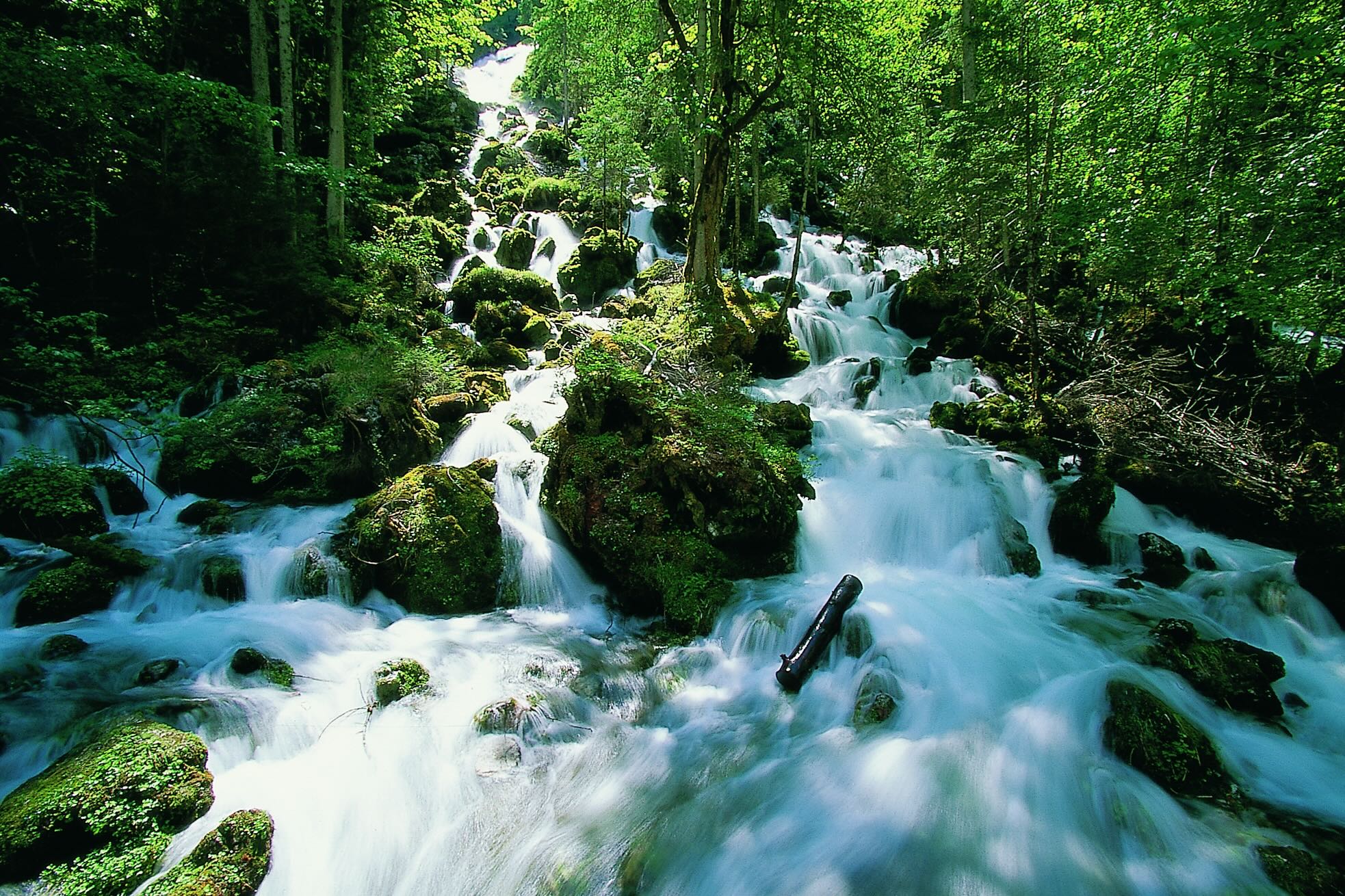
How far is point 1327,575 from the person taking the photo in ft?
18.4

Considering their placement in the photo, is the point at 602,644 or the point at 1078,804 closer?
the point at 1078,804

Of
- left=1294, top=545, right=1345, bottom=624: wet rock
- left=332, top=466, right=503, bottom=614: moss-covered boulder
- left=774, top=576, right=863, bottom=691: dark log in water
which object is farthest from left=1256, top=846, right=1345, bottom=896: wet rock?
left=332, top=466, right=503, bottom=614: moss-covered boulder

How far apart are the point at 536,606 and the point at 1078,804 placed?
510 cm

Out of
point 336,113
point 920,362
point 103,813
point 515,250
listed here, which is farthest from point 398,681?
point 515,250

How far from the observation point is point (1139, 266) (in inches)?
314

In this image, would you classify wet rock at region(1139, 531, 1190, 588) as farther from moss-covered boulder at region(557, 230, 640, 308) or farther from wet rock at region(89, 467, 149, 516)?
moss-covered boulder at region(557, 230, 640, 308)

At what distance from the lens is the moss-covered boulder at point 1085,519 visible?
710cm

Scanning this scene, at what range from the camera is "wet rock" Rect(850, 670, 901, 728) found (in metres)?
4.67

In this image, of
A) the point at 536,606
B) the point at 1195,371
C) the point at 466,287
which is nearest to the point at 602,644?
the point at 536,606

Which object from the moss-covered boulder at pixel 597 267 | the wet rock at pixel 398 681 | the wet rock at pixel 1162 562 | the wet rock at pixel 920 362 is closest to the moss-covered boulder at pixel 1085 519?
the wet rock at pixel 1162 562

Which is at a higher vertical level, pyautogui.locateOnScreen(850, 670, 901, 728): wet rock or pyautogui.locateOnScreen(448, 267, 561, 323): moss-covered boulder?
pyautogui.locateOnScreen(448, 267, 561, 323): moss-covered boulder

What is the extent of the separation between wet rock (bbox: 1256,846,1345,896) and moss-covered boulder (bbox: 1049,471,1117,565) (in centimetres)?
436

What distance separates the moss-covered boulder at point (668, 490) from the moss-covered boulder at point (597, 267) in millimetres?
10906

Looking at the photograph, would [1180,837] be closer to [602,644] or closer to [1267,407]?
[602,644]
